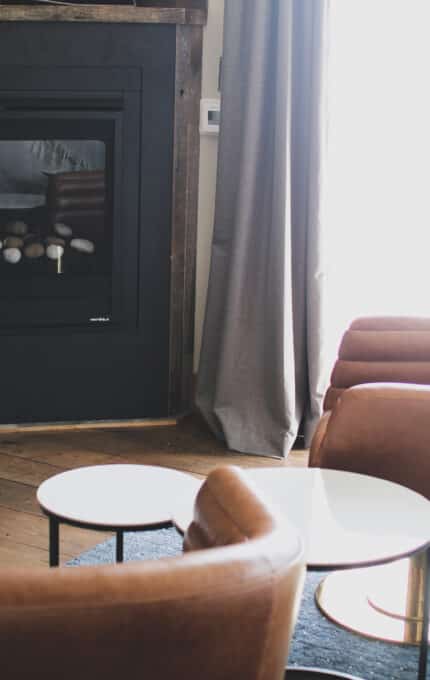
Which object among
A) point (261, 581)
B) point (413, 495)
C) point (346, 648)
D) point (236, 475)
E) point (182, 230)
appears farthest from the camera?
point (182, 230)

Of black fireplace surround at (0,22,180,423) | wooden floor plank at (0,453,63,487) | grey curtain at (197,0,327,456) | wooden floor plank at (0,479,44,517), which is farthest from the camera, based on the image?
black fireplace surround at (0,22,180,423)

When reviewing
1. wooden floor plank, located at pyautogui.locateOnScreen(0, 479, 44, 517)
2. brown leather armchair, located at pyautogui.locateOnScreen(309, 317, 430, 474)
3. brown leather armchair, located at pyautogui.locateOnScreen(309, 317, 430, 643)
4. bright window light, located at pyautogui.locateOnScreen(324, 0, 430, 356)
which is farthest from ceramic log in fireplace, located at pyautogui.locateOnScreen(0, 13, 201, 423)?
brown leather armchair, located at pyautogui.locateOnScreen(309, 317, 430, 643)

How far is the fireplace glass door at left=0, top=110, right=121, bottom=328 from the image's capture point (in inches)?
142

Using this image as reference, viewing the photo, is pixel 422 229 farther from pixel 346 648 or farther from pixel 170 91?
pixel 346 648

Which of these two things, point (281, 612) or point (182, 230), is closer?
point (281, 612)

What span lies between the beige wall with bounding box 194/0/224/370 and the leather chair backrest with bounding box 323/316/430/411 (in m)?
1.41

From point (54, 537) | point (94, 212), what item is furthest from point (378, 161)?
point (54, 537)

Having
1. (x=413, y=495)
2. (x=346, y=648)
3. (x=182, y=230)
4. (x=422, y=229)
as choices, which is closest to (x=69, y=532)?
(x=346, y=648)

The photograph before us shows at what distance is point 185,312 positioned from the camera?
150 inches

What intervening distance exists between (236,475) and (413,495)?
2.71 ft

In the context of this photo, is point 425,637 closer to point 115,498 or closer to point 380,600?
point 380,600

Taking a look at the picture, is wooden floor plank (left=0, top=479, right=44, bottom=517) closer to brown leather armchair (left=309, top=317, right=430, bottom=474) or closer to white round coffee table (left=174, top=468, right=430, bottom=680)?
brown leather armchair (left=309, top=317, right=430, bottom=474)

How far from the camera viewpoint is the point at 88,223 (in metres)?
3.70

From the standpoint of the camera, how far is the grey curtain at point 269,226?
3.39 metres
